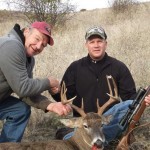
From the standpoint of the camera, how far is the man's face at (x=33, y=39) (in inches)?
203

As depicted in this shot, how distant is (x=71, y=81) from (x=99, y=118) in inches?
51.2

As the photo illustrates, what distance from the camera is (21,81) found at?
15.7 feet

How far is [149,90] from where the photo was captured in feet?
16.7

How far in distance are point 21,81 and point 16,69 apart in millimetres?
159

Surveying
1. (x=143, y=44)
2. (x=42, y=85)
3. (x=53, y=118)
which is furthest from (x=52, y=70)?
(x=42, y=85)

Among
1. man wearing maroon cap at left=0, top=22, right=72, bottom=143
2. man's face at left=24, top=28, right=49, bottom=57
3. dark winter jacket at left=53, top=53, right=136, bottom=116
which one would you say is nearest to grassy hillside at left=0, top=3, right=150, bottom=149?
dark winter jacket at left=53, top=53, right=136, bottom=116

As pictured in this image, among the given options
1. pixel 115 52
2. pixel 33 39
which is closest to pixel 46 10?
pixel 115 52

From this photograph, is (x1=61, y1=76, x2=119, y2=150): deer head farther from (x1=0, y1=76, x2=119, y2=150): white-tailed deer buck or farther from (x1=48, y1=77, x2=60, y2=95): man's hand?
(x1=48, y1=77, x2=60, y2=95): man's hand

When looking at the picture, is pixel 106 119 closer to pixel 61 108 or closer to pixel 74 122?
pixel 74 122

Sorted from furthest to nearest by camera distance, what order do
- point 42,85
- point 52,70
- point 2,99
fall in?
1. point 52,70
2. point 2,99
3. point 42,85

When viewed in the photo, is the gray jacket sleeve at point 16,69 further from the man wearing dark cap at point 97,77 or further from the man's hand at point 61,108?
the man wearing dark cap at point 97,77

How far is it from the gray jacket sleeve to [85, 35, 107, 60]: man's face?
137 cm

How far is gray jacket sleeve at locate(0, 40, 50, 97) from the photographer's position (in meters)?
4.74

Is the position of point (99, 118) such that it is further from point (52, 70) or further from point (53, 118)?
point (52, 70)
